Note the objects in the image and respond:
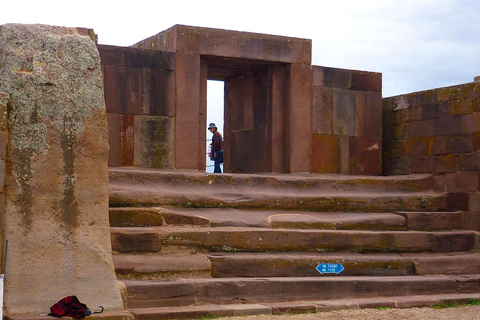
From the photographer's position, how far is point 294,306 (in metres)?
6.32

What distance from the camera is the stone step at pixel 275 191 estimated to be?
7762 millimetres

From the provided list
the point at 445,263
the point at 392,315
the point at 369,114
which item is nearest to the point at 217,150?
the point at 369,114

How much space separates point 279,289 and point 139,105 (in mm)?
3799

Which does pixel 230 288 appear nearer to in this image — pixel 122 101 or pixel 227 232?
pixel 227 232

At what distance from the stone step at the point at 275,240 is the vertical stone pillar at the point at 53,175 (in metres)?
0.92

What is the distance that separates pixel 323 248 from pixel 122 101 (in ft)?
11.4

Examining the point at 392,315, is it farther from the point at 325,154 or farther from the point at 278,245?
the point at 325,154

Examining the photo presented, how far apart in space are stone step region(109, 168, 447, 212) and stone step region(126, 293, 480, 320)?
180 cm

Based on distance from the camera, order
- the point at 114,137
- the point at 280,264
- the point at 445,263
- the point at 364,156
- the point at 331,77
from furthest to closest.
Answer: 1. the point at 364,156
2. the point at 331,77
3. the point at 114,137
4. the point at 445,263
5. the point at 280,264

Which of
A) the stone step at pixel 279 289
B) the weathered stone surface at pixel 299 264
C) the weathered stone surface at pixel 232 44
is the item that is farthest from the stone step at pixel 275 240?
the weathered stone surface at pixel 232 44

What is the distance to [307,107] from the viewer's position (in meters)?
10.4

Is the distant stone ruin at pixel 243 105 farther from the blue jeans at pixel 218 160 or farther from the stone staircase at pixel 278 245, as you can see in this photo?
the stone staircase at pixel 278 245

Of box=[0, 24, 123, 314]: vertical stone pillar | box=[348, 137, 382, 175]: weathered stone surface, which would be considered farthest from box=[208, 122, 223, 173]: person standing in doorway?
box=[0, 24, 123, 314]: vertical stone pillar

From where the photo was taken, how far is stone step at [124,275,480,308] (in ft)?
19.9
